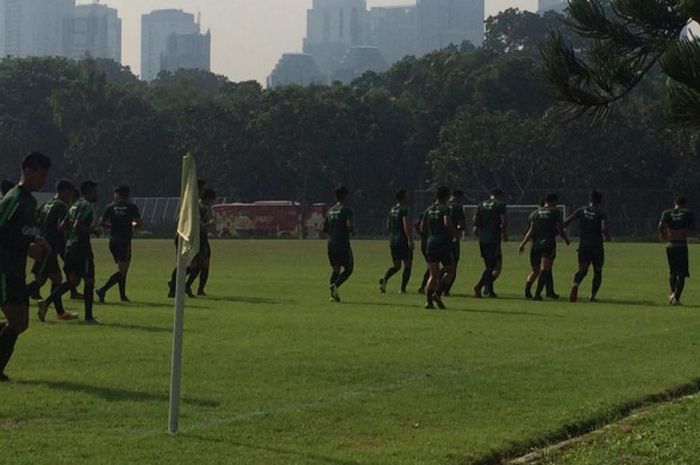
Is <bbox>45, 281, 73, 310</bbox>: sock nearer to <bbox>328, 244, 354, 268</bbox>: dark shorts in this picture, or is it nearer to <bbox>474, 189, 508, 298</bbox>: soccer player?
<bbox>328, 244, 354, 268</bbox>: dark shorts

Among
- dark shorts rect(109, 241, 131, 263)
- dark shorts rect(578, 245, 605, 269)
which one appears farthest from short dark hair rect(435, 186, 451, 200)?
dark shorts rect(109, 241, 131, 263)

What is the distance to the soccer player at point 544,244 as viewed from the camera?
2255 centimetres

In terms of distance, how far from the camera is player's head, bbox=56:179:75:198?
57.9 feet

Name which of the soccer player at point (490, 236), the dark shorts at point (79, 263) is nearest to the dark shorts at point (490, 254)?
the soccer player at point (490, 236)

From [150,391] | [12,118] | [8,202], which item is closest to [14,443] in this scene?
[150,391]

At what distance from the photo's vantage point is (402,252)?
2338cm

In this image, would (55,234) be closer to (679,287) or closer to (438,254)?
(438,254)

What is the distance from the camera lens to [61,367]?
476 inches

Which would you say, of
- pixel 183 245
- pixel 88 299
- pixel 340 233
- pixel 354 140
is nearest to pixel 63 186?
pixel 88 299

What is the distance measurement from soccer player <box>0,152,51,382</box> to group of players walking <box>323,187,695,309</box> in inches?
378

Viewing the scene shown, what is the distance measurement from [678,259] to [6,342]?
1341 cm

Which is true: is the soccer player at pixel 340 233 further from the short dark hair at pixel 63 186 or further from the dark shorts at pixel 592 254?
the short dark hair at pixel 63 186

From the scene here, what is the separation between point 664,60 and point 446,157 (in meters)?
65.6

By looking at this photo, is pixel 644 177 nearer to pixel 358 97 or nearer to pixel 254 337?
pixel 358 97
